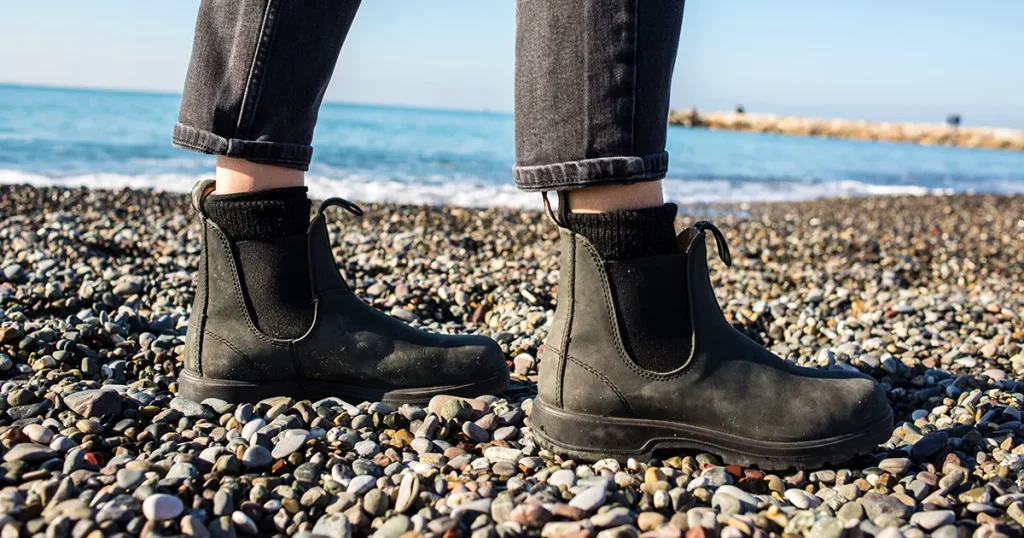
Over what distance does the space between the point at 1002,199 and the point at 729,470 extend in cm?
1244

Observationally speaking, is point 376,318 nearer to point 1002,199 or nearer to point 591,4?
point 591,4

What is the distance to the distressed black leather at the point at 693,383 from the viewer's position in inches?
59.7

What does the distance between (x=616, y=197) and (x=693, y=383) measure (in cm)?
42

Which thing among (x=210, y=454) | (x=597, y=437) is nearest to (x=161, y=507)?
(x=210, y=454)

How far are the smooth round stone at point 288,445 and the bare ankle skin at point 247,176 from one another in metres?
0.55

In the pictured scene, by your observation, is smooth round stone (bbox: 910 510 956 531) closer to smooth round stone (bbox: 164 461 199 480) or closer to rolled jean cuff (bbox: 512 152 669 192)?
rolled jean cuff (bbox: 512 152 669 192)

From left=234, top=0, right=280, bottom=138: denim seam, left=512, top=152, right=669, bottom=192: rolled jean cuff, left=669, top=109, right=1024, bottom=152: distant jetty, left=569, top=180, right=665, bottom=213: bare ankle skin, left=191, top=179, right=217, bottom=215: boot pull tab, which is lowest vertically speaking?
left=191, top=179, right=217, bottom=215: boot pull tab

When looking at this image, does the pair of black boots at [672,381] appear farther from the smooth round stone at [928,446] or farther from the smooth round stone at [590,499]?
the smooth round stone at [590,499]

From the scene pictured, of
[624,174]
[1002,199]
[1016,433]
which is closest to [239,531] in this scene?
[624,174]

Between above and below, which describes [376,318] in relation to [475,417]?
above

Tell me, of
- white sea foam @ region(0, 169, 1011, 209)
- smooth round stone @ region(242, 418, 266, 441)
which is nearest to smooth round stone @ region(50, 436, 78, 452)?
smooth round stone @ region(242, 418, 266, 441)

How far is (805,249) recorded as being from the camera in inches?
216

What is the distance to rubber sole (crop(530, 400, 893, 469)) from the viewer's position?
1522 mm

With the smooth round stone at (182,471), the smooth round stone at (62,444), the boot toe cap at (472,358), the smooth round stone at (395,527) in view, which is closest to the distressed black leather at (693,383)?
the boot toe cap at (472,358)
